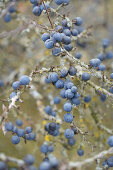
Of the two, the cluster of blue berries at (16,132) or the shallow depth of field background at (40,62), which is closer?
the cluster of blue berries at (16,132)

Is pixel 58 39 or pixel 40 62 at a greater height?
pixel 40 62

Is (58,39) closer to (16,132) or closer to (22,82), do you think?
(22,82)

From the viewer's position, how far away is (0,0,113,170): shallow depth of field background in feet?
7.98

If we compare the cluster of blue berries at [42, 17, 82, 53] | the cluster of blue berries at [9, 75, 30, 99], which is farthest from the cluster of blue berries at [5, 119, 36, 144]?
the cluster of blue berries at [42, 17, 82, 53]

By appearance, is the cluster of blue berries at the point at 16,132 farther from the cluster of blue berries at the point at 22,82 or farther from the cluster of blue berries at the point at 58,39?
the cluster of blue berries at the point at 58,39

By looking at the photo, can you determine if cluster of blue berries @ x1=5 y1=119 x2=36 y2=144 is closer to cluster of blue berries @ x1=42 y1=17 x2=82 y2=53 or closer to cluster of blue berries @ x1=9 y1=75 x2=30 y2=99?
cluster of blue berries @ x1=9 y1=75 x2=30 y2=99

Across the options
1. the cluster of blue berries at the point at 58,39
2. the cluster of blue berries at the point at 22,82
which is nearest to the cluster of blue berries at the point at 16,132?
the cluster of blue berries at the point at 22,82

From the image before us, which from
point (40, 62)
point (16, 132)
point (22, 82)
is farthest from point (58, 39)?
point (40, 62)

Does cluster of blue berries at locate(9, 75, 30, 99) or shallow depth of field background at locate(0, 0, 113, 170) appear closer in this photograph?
cluster of blue berries at locate(9, 75, 30, 99)

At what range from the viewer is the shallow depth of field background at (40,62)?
2.43 metres

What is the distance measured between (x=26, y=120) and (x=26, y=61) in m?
1.06

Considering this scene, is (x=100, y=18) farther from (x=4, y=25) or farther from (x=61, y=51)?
(x=61, y=51)

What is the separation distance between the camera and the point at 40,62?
2.81 meters

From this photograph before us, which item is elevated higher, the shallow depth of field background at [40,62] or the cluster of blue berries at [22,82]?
the shallow depth of field background at [40,62]
